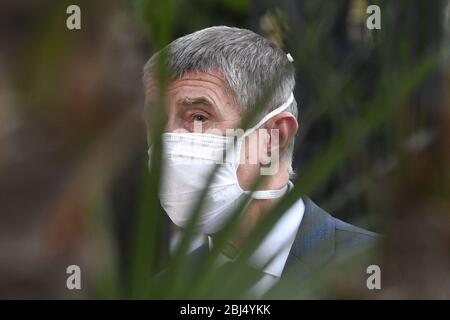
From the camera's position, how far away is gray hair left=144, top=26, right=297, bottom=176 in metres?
1.17

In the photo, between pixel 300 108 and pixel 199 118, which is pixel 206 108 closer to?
pixel 199 118

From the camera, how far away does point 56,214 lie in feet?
4.25

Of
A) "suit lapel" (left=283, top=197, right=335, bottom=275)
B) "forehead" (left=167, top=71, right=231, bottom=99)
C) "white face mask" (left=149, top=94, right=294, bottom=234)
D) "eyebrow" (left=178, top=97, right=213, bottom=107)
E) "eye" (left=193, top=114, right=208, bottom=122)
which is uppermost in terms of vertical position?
"forehead" (left=167, top=71, right=231, bottom=99)

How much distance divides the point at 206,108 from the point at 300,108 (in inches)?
4.6

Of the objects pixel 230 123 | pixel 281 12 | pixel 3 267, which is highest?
pixel 281 12

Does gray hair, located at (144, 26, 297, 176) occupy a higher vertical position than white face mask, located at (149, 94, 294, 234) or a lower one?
higher

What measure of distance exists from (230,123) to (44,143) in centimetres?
39

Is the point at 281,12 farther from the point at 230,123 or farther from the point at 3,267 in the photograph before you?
the point at 3,267

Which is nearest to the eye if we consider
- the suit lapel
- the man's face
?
the man's face

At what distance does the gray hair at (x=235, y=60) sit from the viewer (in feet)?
3.83

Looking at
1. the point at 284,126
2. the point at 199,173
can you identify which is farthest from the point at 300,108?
the point at 199,173

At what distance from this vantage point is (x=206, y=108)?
1.20m

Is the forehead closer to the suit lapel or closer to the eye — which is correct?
the eye
